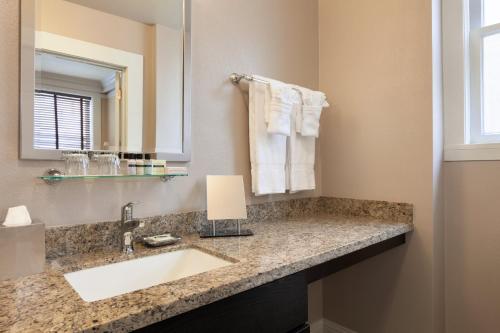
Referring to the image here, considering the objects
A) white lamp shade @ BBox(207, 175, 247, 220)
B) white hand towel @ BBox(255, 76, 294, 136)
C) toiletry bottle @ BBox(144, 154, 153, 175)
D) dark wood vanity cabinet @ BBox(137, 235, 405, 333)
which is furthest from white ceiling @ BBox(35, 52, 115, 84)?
dark wood vanity cabinet @ BBox(137, 235, 405, 333)

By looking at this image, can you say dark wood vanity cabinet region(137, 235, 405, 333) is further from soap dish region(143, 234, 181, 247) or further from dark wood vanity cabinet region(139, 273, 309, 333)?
soap dish region(143, 234, 181, 247)

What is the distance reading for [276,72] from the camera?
1648mm

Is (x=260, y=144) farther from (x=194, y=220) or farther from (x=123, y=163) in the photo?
(x=123, y=163)

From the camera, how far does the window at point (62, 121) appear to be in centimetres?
96

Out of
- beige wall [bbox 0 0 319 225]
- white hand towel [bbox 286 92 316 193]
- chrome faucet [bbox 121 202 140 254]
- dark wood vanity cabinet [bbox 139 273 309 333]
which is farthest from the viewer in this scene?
white hand towel [bbox 286 92 316 193]

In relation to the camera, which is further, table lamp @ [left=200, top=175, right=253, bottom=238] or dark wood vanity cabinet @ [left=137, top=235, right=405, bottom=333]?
table lamp @ [left=200, top=175, right=253, bottom=238]

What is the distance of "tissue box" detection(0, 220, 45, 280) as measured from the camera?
2.53 feet

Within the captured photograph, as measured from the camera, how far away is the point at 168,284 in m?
0.73

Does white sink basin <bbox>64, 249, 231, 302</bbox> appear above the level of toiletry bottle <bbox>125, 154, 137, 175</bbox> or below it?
below

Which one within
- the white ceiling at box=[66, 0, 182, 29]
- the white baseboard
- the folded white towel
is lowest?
the white baseboard

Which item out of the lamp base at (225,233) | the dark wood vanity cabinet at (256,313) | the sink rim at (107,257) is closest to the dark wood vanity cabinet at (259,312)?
the dark wood vanity cabinet at (256,313)

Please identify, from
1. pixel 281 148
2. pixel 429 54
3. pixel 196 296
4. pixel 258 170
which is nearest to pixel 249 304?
pixel 196 296

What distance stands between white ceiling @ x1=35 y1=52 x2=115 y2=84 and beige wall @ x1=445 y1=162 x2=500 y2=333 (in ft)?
5.12

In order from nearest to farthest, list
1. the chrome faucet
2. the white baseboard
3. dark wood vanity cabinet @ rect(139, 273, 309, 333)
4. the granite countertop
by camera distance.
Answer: the granite countertop, dark wood vanity cabinet @ rect(139, 273, 309, 333), the chrome faucet, the white baseboard
